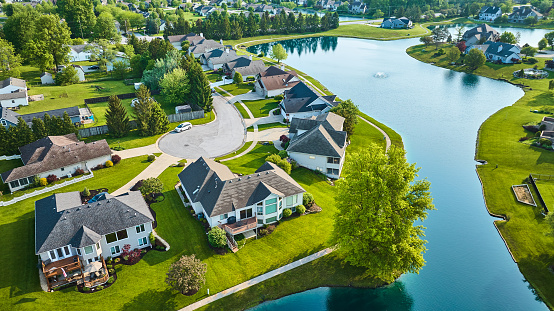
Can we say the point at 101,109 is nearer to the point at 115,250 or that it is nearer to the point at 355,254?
the point at 115,250

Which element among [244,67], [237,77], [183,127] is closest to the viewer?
[183,127]

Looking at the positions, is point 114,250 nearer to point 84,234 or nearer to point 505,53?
point 84,234

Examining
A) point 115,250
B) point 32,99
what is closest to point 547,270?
point 115,250

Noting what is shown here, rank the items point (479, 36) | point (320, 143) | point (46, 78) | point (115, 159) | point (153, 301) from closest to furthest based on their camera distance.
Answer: point (153, 301) → point (320, 143) → point (115, 159) → point (46, 78) → point (479, 36)

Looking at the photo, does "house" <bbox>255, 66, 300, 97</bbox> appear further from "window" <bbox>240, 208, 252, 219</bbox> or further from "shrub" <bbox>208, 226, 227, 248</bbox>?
"shrub" <bbox>208, 226, 227, 248</bbox>

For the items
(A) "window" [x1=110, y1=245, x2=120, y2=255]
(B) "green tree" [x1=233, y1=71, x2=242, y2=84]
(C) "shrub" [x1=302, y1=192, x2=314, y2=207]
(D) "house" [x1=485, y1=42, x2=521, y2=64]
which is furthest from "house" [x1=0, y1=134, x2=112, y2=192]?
(D) "house" [x1=485, y1=42, x2=521, y2=64]

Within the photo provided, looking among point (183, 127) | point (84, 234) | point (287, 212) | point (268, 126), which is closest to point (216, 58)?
point (183, 127)

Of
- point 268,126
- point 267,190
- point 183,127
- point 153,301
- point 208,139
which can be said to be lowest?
point 153,301
